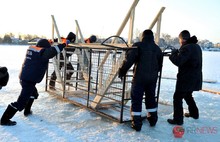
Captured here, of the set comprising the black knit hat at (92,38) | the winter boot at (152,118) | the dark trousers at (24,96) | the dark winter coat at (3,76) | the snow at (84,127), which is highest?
the black knit hat at (92,38)

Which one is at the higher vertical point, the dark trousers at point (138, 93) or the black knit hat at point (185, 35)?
the black knit hat at point (185, 35)

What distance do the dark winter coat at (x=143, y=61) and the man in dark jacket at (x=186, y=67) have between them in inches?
19.7

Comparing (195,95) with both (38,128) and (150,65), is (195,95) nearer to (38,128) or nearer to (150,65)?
(150,65)

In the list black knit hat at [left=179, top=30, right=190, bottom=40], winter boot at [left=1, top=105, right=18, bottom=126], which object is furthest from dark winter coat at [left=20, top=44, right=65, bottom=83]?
black knit hat at [left=179, top=30, right=190, bottom=40]

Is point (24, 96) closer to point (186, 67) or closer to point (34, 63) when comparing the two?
point (34, 63)

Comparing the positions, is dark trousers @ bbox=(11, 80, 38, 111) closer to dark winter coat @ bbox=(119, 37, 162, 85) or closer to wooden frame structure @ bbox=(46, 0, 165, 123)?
wooden frame structure @ bbox=(46, 0, 165, 123)

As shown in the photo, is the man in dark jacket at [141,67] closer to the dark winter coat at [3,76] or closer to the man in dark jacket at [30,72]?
the man in dark jacket at [30,72]

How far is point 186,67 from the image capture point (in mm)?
4789

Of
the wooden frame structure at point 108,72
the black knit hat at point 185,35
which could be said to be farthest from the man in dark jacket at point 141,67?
the black knit hat at point 185,35

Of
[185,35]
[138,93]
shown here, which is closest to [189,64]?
[185,35]

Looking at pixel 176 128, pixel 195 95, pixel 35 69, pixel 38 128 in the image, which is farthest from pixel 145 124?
pixel 195 95

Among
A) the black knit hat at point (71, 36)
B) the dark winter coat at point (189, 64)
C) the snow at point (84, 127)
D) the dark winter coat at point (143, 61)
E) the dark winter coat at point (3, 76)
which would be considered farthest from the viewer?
the black knit hat at point (71, 36)

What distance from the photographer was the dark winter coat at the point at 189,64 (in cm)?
457

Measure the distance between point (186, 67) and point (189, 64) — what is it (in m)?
0.09
